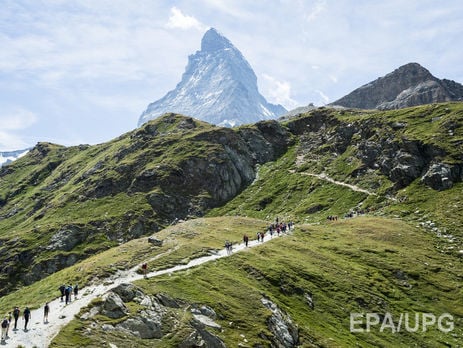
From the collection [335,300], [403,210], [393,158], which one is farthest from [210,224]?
[393,158]

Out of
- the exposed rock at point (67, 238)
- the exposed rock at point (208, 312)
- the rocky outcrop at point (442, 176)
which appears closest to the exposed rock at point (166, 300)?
the exposed rock at point (208, 312)

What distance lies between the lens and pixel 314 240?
9819 cm

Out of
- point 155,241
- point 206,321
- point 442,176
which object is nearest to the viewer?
point 206,321

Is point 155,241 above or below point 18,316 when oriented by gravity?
above

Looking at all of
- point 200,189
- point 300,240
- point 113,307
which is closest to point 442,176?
point 300,240

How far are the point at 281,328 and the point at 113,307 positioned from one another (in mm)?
21427

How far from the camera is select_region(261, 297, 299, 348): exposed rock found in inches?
2086

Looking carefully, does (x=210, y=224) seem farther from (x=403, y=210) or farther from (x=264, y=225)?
(x=403, y=210)

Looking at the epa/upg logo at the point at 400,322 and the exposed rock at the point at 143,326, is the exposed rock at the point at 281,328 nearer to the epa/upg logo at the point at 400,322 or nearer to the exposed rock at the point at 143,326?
the epa/upg logo at the point at 400,322

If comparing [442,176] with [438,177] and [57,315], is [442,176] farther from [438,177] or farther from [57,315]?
[57,315]

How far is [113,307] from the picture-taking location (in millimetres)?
47656

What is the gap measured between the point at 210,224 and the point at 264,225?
16.4 meters

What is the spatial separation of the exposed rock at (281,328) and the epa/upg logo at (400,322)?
454 inches

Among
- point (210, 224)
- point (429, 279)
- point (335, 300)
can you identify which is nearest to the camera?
point (335, 300)
